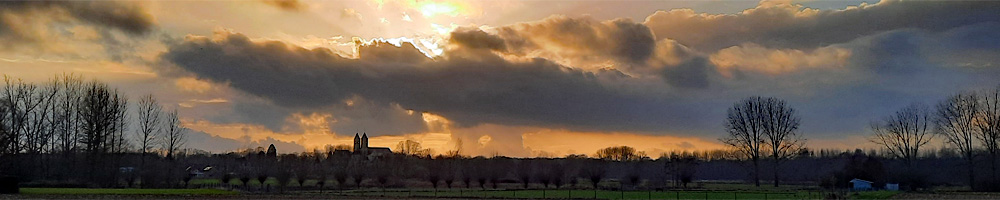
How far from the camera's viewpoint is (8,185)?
57.3 metres

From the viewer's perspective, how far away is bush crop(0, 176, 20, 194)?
57.1m

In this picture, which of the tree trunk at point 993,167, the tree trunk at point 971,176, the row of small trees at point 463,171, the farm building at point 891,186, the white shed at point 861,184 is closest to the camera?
the tree trunk at point 993,167

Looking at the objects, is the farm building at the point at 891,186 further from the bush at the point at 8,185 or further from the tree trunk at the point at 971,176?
the bush at the point at 8,185

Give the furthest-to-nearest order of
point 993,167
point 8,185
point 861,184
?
point 861,184, point 993,167, point 8,185

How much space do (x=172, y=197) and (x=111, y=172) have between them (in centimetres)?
2906

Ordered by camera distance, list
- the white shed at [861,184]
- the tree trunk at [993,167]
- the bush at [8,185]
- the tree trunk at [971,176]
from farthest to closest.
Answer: the white shed at [861,184] < the tree trunk at [971,176] < the tree trunk at [993,167] < the bush at [8,185]

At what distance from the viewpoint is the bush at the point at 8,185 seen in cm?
5709

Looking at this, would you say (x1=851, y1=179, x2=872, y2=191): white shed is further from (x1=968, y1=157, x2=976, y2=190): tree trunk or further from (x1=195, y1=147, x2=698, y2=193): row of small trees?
(x1=195, y1=147, x2=698, y2=193): row of small trees

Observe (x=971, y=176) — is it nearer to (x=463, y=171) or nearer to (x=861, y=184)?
(x=861, y=184)

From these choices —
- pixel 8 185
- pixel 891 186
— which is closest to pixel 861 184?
pixel 891 186

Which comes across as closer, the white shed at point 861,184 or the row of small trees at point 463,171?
the white shed at point 861,184

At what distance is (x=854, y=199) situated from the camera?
206ft

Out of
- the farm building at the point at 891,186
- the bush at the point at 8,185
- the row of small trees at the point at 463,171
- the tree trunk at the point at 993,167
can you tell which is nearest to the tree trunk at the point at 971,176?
the tree trunk at the point at 993,167

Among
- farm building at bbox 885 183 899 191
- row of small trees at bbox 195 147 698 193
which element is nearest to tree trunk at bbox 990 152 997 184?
farm building at bbox 885 183 899 191
